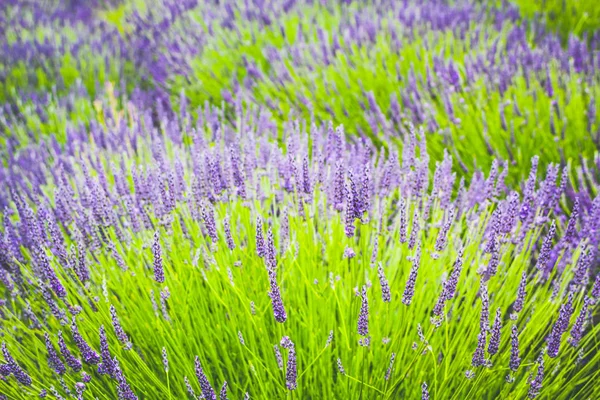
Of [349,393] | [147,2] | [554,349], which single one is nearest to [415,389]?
[349,393]

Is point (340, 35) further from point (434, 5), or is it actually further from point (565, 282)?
point (565, 282)

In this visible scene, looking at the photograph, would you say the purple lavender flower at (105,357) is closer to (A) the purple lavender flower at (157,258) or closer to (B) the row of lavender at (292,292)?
(B) the row of lavender at (292,292)

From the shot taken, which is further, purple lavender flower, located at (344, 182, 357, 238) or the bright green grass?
the bright green grass

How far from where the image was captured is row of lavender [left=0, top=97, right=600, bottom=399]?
56.7 inches

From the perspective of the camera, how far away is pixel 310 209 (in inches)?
83.3

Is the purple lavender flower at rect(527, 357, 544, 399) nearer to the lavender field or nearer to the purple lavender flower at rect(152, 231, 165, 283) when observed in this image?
the lavender field

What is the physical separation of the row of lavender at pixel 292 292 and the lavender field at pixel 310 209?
0.01 meters

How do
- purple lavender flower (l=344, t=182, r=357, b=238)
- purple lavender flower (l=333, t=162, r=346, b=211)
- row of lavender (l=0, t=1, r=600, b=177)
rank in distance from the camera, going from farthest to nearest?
row of lavender (l=0, t=1, r=600, b=177) < purple lavender flower (l=333, t=162, r=346, b=211) < purple lavender flower (l=344, t=182, r=357, b=238)

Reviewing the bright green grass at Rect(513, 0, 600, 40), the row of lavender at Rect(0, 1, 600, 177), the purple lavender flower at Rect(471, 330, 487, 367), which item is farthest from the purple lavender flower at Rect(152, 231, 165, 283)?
the bright green grass at Rect(513, 0, 600, 40)

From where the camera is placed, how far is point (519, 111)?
285 centimetres

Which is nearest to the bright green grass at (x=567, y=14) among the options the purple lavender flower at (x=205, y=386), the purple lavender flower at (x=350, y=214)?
the purple lavender flower at (x=350, y=214)

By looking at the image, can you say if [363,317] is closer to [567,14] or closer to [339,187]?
[339,187]

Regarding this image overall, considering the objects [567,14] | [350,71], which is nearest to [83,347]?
[350,71]

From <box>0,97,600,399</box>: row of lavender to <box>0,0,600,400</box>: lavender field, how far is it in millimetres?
12
